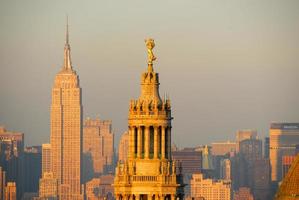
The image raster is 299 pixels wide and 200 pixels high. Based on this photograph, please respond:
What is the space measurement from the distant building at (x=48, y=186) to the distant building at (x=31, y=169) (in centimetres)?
79

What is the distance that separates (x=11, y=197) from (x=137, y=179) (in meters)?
101

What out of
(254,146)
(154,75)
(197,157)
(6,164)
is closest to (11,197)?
(6,164)

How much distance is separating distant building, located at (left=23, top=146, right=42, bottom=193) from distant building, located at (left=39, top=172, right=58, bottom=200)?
A: 2.60ft

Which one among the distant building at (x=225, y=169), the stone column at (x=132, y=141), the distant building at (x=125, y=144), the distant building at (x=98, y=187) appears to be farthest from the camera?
the distant building at (x=225, y=169)

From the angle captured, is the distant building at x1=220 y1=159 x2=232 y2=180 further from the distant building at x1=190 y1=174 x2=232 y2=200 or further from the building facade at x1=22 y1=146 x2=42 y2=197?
the building facade at x1=22 y1=146 x2=42 y2=197

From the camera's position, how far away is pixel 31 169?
178m

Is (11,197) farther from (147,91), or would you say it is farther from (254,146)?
(147,91)

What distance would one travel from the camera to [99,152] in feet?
626

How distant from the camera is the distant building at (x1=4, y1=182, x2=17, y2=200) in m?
146

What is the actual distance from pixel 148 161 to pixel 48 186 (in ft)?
434

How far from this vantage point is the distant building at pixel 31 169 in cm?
16029

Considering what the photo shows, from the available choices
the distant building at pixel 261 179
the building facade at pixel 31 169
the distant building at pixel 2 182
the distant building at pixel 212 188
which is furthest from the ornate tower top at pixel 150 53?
the distant building at pixel 212 188

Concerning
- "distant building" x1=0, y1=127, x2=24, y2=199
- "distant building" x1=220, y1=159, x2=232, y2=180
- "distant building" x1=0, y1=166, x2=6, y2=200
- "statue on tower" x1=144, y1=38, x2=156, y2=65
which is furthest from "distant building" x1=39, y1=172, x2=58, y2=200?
"statue on tower" x1=144, y1=38, x2=156, y2=65

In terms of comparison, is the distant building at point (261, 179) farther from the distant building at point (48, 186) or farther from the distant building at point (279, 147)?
the distant building at point (48, 186)
